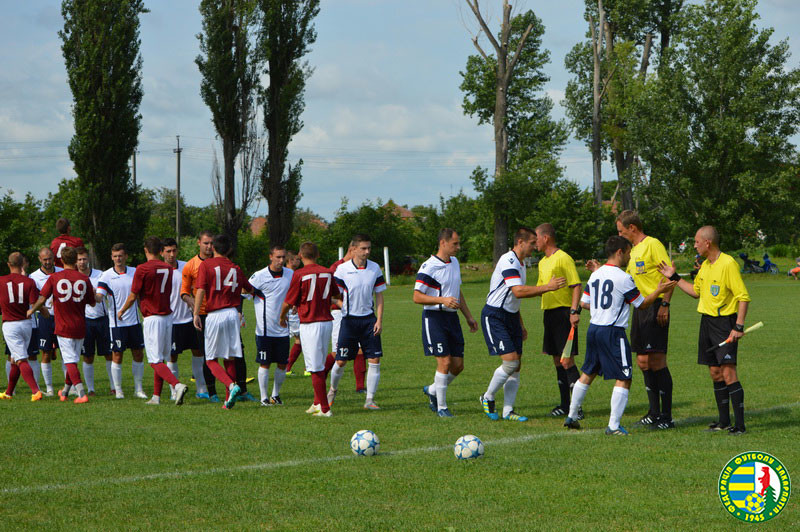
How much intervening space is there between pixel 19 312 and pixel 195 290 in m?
2.70

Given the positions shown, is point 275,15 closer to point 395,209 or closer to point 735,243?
point 395,209

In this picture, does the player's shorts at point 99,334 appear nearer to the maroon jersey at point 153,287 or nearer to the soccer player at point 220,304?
the maroon jersey at point 153,287

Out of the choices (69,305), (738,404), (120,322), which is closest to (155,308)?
(120,322)

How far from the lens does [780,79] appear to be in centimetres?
4488

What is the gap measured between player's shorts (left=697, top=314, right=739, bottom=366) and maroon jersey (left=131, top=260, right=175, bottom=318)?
6.66m

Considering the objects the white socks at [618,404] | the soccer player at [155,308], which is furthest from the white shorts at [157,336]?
the white socks at [618,404]

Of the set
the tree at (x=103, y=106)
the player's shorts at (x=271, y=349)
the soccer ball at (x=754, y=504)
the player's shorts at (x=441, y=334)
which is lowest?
the soccer ball at (x=754, y=504)

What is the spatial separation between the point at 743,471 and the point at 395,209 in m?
52.1

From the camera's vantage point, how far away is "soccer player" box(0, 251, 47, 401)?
11.3m

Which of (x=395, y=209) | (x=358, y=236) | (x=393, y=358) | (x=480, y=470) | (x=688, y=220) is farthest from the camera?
(x=395, y=209)

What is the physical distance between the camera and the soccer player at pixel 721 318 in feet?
26.8

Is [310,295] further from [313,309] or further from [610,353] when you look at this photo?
[610,353]

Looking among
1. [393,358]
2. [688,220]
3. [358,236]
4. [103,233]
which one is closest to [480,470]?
[358,236]

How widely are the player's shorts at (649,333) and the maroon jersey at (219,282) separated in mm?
4773
